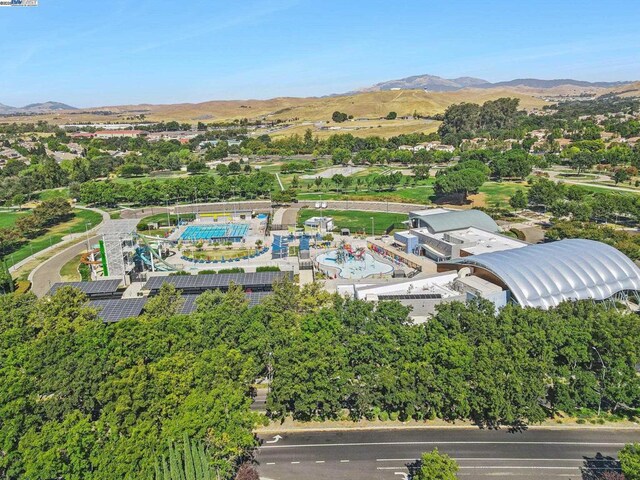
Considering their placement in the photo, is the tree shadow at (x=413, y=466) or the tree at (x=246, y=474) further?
the tree shadow at (x=413, y=466)

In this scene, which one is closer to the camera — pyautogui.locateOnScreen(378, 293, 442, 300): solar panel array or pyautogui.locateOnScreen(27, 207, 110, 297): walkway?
pyautogui.locateOnScreen(378, 293, 442, 300): solar panel array

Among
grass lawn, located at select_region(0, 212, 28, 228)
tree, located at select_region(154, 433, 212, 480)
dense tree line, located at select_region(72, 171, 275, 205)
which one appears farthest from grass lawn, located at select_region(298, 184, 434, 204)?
tree, located at select_region(154, 433, 212, 480)

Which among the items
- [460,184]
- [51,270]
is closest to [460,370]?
[51,270]

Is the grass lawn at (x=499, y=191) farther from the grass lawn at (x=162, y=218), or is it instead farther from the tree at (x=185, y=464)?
the tree at (x=185, y=464)

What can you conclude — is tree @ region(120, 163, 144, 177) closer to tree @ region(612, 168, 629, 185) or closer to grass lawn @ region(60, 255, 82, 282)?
grass lawn @ region(60, 255, 82, 282)

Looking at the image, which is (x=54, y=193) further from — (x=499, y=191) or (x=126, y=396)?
(x=126, y=396)

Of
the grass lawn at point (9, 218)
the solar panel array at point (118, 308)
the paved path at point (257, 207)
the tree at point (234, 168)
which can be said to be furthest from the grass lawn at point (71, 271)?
the tree at point (234, 168)
